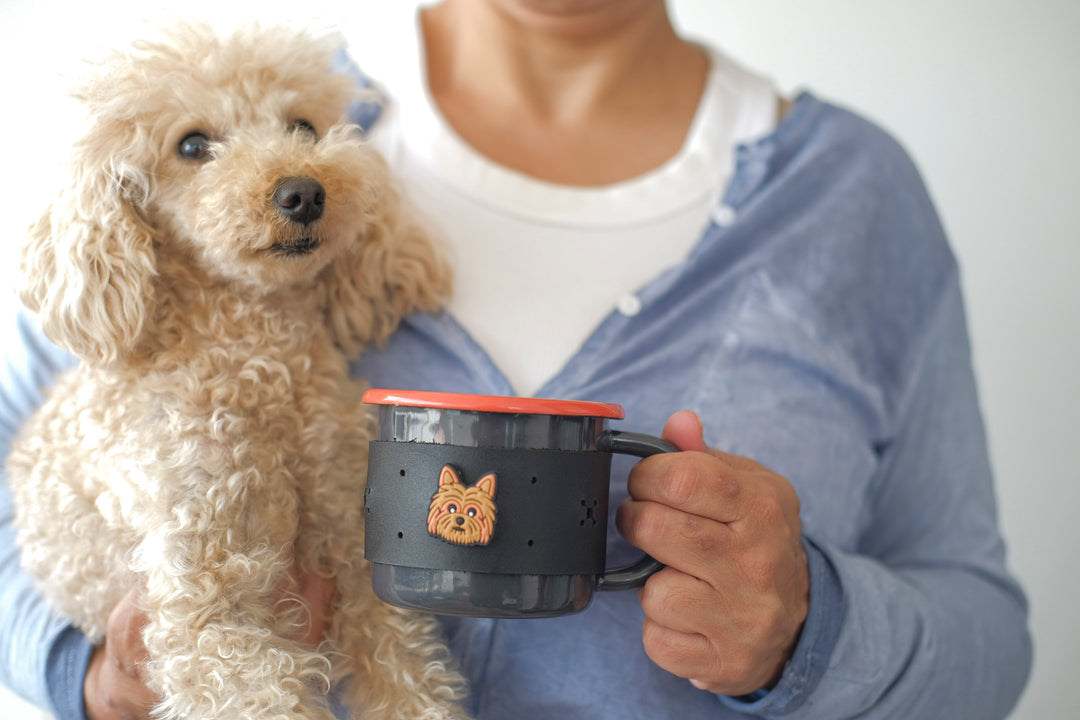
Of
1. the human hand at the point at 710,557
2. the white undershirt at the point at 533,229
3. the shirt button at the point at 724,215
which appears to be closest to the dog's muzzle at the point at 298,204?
the white undershirt at the point at 533,229

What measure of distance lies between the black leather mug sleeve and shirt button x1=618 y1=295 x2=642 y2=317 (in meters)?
0.30

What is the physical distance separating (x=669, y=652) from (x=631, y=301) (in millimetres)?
355

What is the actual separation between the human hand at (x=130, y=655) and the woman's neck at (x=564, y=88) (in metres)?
0.53

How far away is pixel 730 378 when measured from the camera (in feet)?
2.67

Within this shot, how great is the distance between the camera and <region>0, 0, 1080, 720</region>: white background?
4.33ft

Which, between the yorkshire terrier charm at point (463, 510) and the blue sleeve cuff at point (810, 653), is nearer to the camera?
the yorkshire terrier charm at point (463, 510)

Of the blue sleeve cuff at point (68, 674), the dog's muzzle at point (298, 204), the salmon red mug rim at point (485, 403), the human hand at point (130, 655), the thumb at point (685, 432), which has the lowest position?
the blue sleeve cuff at point (68, 674)

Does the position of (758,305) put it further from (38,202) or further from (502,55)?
(38,202)

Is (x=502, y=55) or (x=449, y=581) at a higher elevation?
(x=502, y=55)

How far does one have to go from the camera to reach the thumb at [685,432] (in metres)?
0.63

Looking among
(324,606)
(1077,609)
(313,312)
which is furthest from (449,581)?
(1077,609)

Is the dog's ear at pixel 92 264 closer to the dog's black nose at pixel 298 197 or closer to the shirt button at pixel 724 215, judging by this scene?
the dog's black nose at pixel 298 197

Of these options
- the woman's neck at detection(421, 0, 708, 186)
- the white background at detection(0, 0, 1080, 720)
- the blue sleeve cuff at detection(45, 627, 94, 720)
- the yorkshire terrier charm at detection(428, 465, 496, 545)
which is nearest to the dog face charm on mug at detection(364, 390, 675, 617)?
the yorkshire terrier charm at detection(428, 465, 496, 545)

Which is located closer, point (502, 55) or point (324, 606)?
point (324, 606)
